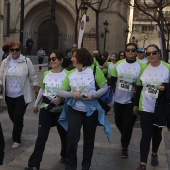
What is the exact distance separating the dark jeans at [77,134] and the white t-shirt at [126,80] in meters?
1.36

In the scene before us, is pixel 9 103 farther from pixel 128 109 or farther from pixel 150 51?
pixel 150 51

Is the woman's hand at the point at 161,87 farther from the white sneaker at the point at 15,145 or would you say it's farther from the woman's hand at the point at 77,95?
the white sneaker at the point at 15,145

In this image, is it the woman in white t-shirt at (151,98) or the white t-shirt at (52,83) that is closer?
the woman in white t-shirt at (151,98)

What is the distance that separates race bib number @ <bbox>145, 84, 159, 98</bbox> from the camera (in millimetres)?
5414

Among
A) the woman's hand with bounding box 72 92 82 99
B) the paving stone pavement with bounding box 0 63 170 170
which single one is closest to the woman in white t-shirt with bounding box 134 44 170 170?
the paving stone pavement with bounding box 0 63 170 170

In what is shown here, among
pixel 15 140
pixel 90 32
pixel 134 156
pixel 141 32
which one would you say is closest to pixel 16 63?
pixel 15 140

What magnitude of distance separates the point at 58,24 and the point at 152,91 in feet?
121

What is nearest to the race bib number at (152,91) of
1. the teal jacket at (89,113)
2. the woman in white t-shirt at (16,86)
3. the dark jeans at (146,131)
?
the dark jeans at (146,131)

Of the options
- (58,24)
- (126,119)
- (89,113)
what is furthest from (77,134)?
(58,24)

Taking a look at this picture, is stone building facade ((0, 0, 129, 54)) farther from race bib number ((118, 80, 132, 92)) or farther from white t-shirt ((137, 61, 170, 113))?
white t-shirt ((137, 61, 170, 113))

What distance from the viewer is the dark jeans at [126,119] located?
6324mm

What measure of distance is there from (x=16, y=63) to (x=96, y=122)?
92.2 inches

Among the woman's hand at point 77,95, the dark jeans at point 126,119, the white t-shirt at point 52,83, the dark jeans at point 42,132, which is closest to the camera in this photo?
the woman's hand at point 77,95

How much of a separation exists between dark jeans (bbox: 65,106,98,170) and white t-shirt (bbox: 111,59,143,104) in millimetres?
1364
